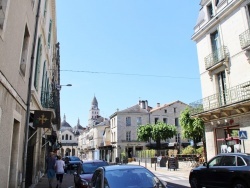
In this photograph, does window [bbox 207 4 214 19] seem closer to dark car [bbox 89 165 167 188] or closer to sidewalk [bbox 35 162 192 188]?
sidewalk [bbox 35 162 192 188]

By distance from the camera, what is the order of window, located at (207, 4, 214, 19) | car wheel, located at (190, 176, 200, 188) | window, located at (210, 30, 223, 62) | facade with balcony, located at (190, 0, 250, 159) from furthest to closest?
window, located at (207, 4, 214, 19) < window, located at (210, 30, 223, 62) < facade with balcony, located at (190, 0, 250, 159) < car wheel, located at (190, 176, 200, 188)

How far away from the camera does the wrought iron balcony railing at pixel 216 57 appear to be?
18837 mm

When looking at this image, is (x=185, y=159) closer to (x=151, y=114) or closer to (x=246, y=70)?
(x=246, y=70)

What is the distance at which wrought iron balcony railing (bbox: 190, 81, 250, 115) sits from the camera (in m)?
16.5

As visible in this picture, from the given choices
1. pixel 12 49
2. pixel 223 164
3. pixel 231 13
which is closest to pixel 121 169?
pixel 12 49

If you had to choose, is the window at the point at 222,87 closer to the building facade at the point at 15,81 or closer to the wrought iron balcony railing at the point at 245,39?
the wrought iron balcony railing at the point at 245,39

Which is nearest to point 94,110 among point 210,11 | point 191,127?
point 191,127

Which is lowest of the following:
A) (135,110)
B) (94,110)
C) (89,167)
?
(89,167)

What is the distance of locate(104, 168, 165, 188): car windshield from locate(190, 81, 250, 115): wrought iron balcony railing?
11.4 m

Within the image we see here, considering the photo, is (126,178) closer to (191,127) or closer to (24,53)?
(24,53)

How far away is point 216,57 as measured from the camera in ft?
65.3

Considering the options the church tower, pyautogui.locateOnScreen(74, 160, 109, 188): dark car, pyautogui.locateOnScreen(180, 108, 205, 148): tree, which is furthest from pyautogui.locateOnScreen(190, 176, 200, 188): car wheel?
the church tower

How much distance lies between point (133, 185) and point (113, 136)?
56710 mm

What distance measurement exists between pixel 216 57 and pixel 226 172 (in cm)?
1218
